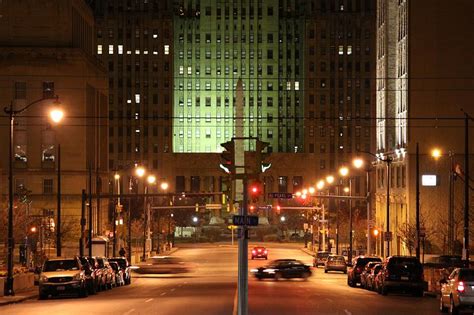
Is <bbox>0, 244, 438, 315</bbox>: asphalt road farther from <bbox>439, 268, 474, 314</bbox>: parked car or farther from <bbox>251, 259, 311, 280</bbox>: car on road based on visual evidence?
<bbox>251, 259, 311, 280</bbox>: car on road

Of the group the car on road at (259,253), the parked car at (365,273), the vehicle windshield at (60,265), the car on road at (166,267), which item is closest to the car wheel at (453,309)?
the vehicle windshield at (60,265)

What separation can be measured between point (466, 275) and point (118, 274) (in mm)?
30479

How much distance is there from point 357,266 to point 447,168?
135 feet

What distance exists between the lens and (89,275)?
164ft

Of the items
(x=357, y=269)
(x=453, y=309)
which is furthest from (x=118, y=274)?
(x=453, y=309)

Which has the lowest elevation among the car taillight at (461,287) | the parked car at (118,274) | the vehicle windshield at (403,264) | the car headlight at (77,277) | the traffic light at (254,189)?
the parked car at (118,274)

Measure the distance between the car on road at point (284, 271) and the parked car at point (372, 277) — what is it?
47.8 ft

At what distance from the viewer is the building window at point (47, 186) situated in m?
125

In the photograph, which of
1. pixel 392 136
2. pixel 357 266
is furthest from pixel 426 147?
pixel 357 266

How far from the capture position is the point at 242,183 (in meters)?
24.6

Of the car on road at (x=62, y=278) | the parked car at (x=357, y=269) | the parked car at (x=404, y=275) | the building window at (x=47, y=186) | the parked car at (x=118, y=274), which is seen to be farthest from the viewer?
the building window at (x=47, y=186)

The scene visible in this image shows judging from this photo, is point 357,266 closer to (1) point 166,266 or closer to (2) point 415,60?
(1) point 166,266

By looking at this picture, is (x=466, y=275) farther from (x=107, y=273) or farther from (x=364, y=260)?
(x=364, y=260)

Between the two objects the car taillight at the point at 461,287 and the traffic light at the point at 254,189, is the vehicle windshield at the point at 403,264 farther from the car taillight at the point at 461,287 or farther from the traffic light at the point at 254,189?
the traffic light at the point at 254,189
